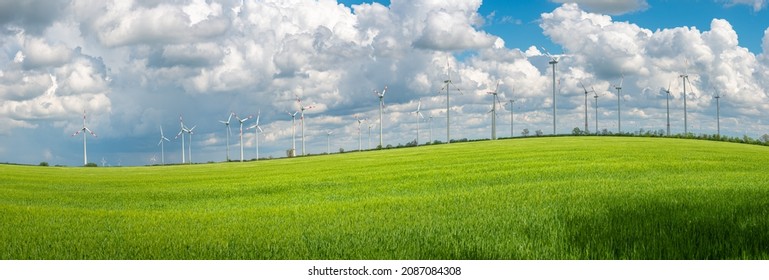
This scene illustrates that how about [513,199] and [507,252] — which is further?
[513,199]

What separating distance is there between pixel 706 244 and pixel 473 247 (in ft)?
9.37

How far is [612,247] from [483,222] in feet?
10.7

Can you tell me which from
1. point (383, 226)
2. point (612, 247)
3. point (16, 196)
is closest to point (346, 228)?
point (383, 226)

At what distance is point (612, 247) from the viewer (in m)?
7.88

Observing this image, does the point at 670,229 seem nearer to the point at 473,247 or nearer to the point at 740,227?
the point at 740,227

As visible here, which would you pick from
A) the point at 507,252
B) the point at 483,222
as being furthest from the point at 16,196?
Answer: the point at 507,252

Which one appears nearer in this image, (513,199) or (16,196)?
(513,199)
